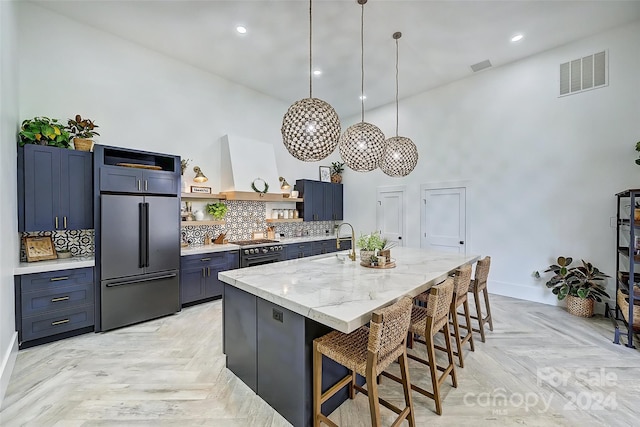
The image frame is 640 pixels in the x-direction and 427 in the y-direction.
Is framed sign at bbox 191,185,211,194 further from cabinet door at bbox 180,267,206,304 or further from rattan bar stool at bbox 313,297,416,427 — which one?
rattan bar stool at bbox 313,297,416,427

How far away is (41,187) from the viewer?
306 cm

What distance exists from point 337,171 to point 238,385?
562 cm

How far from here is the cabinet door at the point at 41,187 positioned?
9.77 feet

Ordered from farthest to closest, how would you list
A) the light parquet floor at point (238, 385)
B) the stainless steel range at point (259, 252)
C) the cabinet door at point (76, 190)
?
the stainless steel range at point (259, 252), the cabinet door at point (76, 190), the light parquet floor at point (238, 385)

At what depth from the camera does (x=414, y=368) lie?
2.59 m

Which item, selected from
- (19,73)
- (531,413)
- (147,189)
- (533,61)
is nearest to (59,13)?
(19,73)

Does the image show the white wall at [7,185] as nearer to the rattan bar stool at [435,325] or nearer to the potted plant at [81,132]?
the potted plant at [81,132]

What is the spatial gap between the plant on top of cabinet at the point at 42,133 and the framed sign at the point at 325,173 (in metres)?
4.85

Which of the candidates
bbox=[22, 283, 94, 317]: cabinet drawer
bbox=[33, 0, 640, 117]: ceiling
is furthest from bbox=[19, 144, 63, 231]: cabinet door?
bbox=[33, 0, 640, 117]: ceiling

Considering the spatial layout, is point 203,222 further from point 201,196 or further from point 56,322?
point 56,322

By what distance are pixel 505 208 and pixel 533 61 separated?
2.42 m

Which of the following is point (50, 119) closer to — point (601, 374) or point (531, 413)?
point (531, 413)

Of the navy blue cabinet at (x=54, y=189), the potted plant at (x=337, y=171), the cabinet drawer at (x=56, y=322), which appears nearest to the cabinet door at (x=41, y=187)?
the navy blue cabinet at (x=54, y=189)

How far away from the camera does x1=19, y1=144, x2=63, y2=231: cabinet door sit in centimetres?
298
